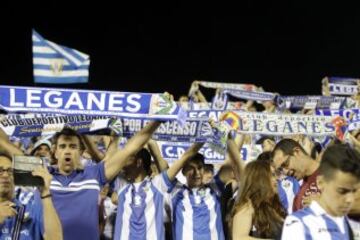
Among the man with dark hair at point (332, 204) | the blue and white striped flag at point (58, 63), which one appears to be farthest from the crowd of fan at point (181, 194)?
the blue and white striped flag at point (58, 63)

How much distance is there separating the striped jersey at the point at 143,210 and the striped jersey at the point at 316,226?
104 inches

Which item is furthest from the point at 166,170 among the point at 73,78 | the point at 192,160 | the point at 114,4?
the point at 114,4

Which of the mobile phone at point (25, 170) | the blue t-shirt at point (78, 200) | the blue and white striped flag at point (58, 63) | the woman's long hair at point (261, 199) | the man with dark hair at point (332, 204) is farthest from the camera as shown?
the blue and white striped flag at point (58, 63)

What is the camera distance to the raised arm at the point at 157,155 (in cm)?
609

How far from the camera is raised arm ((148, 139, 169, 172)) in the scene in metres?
6.09

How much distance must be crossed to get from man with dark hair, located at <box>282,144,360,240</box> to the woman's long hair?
1144 mm

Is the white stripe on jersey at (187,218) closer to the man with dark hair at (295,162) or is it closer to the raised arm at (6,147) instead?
the man with dark hair at (295,162)

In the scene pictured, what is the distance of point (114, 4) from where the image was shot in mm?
21500

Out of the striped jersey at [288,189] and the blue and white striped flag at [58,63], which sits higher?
the blue and white striped flag at [58,63]

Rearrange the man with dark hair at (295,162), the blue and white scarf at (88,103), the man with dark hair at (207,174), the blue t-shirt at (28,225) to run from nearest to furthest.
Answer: the blue t-shirt at (28,225)
the blue and white scarf at (88,103)
the man with dark hair at (295,162)
the man with dark hair at (207,174)

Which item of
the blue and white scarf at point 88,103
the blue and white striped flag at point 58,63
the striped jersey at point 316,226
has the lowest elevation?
the striped jersey at point 316,226

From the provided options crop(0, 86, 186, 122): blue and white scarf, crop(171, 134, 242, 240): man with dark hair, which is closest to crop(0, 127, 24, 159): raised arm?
crop(0, 86, 186, 122): blue and white scarf

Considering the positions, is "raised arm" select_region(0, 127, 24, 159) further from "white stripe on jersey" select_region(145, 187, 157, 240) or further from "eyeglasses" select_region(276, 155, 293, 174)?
"eyeglasses" select_region(276, 155, 293, 174)

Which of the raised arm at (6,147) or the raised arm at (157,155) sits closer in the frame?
the raised arm at (6,147)
